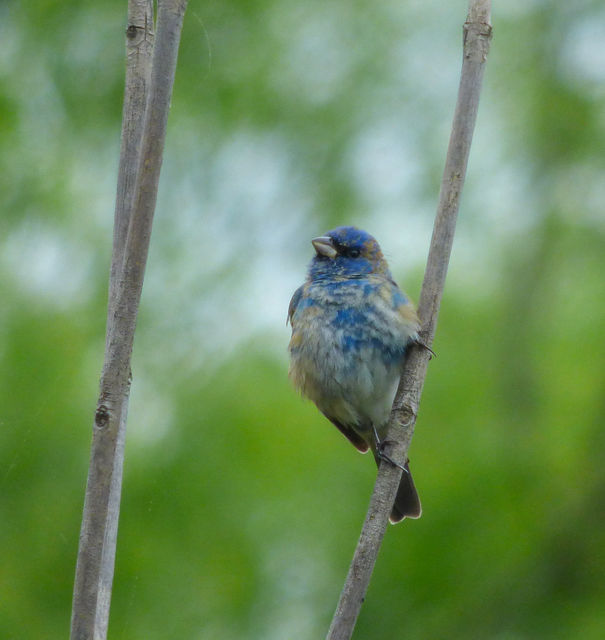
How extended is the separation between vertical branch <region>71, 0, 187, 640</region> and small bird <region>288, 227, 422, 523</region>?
2.01 m

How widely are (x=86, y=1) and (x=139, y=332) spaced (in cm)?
333

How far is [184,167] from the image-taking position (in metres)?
7.57

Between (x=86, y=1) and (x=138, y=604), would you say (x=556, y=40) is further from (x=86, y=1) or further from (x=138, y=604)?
(x=138, y=604)

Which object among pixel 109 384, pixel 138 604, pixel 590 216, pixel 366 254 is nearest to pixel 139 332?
pixel 138 604

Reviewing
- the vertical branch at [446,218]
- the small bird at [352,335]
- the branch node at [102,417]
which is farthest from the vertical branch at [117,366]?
the small bird at [352,335]

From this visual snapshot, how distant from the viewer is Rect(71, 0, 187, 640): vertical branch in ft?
7.09

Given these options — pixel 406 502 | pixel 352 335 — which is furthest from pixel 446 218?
pixel 406 502

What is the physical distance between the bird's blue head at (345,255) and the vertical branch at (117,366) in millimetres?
2368

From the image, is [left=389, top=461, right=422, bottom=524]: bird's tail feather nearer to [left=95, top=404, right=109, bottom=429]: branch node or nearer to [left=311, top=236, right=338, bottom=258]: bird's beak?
[left=311, top=236, right=338, bottom=258]: bird's beak

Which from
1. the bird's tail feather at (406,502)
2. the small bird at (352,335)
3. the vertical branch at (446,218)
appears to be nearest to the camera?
the vertical branch at (446,218)

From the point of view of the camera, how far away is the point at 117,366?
7.34ft

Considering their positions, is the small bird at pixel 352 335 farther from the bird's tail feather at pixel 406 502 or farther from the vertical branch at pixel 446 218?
the vertical branch at pixel 446 218

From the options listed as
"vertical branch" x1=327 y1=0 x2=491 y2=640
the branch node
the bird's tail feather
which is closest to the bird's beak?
the bird's tail feather

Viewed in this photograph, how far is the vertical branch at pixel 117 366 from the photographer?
2.16 metres
